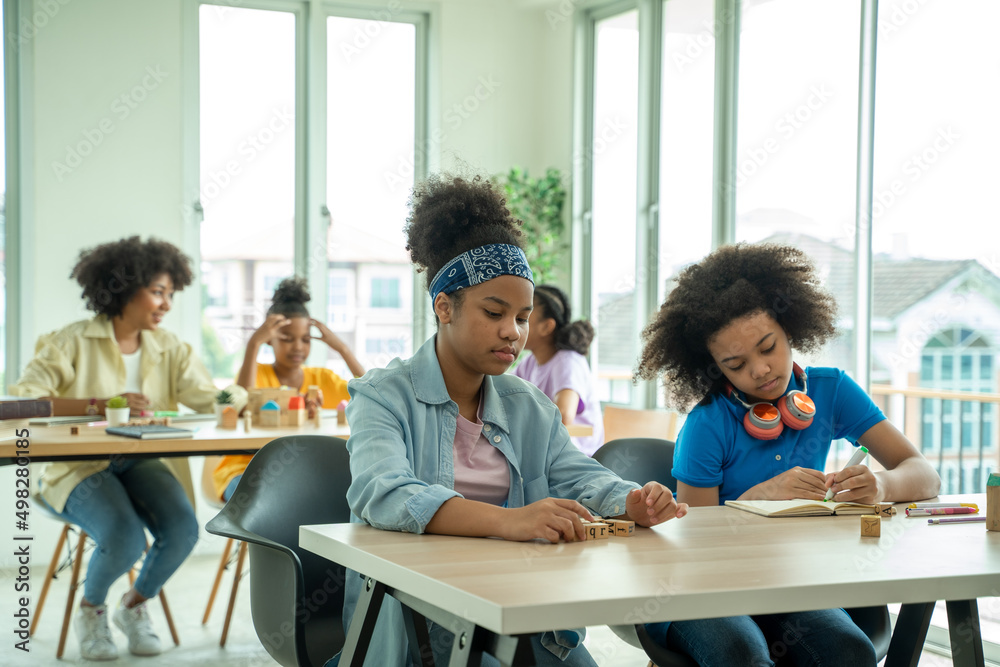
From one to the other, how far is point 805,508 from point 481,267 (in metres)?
0.76

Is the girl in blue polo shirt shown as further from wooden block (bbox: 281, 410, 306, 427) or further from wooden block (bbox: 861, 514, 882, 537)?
wooden block (bbox: 281, 410, 306, 427)

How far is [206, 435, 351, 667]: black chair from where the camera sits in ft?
6.04

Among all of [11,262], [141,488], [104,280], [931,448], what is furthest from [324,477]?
[931,448]

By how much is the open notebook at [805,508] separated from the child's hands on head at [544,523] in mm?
481

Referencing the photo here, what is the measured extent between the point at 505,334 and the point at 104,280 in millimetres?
2713

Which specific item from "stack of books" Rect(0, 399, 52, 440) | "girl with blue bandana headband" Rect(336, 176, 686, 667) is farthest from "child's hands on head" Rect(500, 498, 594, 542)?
"stack of books" Rect(0, 399, 52, 440)

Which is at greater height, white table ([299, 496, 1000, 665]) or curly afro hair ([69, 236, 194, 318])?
curly afro hair ([69, 236, 194, 318])

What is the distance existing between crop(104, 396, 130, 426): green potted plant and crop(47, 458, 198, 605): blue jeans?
0.47ft

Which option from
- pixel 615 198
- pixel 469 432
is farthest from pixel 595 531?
pixel 615 198

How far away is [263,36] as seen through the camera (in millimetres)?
5320

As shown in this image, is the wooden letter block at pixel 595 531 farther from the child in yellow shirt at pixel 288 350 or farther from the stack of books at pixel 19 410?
the child in yellow shirt at pixel 288 350

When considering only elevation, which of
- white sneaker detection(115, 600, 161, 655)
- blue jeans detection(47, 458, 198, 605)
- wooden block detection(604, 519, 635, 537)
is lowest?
white sneaker detection(115, 600, 161, 655)

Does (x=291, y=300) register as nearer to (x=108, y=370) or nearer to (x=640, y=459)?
(x=108, y=370)

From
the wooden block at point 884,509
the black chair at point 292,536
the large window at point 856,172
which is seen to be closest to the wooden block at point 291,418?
the black chair at point 292,536
